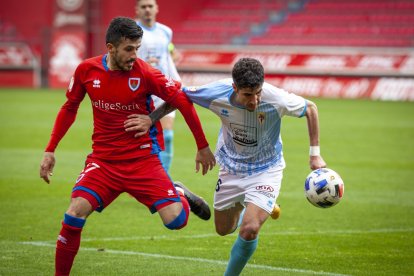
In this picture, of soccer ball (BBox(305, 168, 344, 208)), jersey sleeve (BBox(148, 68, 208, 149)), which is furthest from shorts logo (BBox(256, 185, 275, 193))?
jersey sleeve (BBox(148, 68, 208, 149))

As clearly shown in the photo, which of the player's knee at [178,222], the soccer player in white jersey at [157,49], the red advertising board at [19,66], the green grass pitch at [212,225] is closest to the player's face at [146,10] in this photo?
the soccer player in white jersey at [157,49]

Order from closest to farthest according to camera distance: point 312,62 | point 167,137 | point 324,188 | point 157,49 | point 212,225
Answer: point 324,188
point 212,225
point 167,137
point 157,49
point 312,62

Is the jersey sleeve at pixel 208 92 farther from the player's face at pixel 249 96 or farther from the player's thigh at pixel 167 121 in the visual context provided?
the player's thigh at pixel 167 121

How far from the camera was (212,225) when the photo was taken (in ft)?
32.9

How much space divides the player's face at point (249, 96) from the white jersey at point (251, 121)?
0.18 metres

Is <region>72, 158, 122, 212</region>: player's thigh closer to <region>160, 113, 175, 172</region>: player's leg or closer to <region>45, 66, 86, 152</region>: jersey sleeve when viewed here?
<region>45, 66, 86, 152</region>: jersey sleeve

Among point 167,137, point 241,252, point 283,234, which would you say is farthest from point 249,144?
point 167,137

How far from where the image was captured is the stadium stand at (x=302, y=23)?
Result: 35406 mm

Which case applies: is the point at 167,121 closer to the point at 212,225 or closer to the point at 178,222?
the point at 212,225

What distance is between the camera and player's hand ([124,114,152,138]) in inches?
272

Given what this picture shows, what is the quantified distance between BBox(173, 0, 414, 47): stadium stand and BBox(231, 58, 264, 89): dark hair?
91.5 ft

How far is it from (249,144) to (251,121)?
0.23 meters

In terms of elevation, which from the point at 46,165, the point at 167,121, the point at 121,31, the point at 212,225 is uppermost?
the point at 121,31

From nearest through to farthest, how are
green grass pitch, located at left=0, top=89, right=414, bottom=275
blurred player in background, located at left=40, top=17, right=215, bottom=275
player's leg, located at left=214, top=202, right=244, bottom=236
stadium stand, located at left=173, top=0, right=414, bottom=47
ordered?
blurred player in background, located at left=40, top=17, right=215, bottom=275 < player's leg, located at left=214, top=202, right=244, bottom=236 < green grass pitch, located at left=0, top=89, right=414, bottom=275 < stadium stand, located at left=173, top=0, right=414, bottom=47
